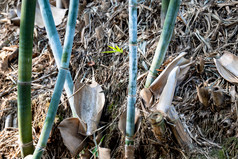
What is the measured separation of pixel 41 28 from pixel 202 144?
147 centimetres

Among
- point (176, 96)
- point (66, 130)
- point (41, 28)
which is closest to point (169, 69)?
point (176, 96)

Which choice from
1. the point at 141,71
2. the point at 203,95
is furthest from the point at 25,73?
the point at 203,95

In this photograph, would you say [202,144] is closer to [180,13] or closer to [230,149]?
[230,149]

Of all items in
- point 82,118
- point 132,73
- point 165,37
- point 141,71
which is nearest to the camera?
point 132,73

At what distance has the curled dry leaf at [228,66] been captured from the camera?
1.41 metres

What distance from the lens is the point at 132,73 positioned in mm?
1266

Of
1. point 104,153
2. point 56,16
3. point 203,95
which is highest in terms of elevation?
point 56,16

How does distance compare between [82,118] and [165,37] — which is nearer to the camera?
[165,37]

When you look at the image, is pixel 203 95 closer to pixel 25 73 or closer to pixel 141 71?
pixel 141 71

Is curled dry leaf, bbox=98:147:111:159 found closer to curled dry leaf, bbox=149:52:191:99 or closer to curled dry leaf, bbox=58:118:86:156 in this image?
curled dry leaf, bbox=58:118:86:156

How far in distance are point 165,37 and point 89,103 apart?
→ 21.4 inches

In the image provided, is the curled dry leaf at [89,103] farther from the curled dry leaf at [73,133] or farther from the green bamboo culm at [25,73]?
the green bamboo culm at [25,73]

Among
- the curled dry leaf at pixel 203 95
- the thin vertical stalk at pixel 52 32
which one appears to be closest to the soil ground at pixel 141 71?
the curled dry leaf at pixel 203 95

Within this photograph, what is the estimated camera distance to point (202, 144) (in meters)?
1.29
